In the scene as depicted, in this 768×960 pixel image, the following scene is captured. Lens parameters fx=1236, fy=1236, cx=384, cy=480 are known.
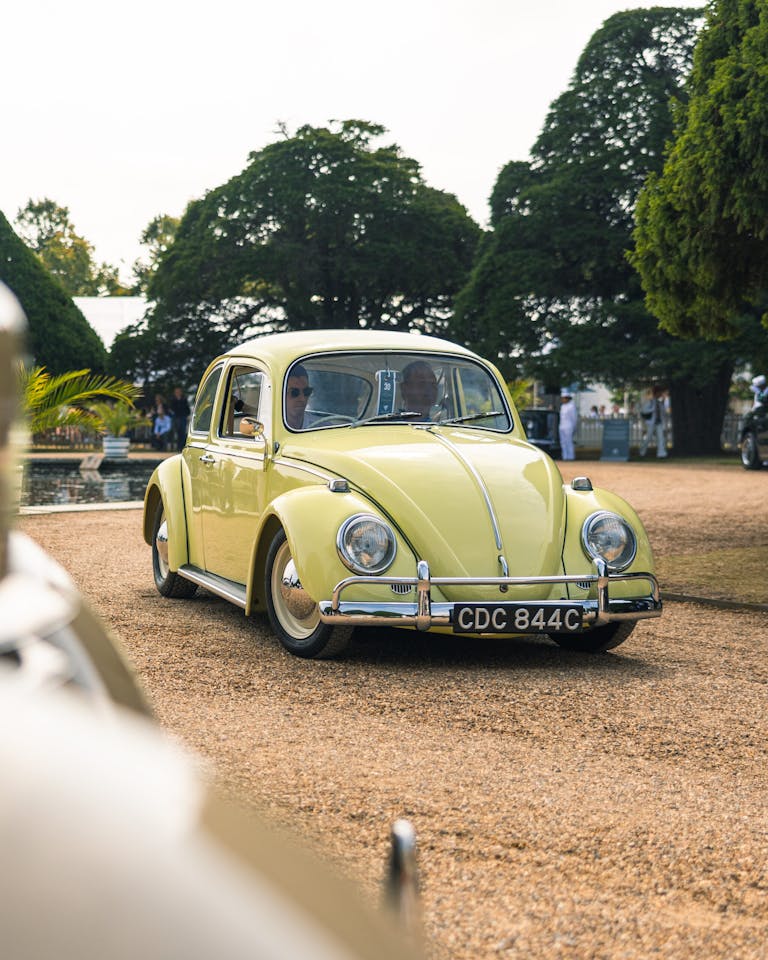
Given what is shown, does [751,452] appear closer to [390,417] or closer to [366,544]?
[390,417]

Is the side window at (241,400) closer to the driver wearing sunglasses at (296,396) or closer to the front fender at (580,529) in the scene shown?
the driver wearing sunglasses at (296,396)

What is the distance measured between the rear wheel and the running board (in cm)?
20

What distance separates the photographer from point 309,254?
43.3 m

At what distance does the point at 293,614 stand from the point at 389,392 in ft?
5.52

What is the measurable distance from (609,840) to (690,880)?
33cm

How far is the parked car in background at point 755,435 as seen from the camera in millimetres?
26141

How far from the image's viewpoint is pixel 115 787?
31.2 inches

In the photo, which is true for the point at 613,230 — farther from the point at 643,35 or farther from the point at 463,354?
the point at 463,354

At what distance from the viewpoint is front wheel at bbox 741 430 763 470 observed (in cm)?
2620

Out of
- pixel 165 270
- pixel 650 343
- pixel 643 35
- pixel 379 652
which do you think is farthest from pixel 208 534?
pixel 165 270

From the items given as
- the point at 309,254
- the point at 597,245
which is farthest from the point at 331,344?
the point at 309,254

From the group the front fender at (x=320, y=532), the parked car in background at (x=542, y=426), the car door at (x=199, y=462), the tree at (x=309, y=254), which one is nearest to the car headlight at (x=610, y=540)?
the front fender at (x=320, y=532)

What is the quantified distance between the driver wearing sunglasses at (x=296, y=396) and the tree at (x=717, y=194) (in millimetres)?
5367

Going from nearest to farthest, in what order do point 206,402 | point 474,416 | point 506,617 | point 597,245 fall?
point 506,617, point 474,416, point 206,402, point 597,245
